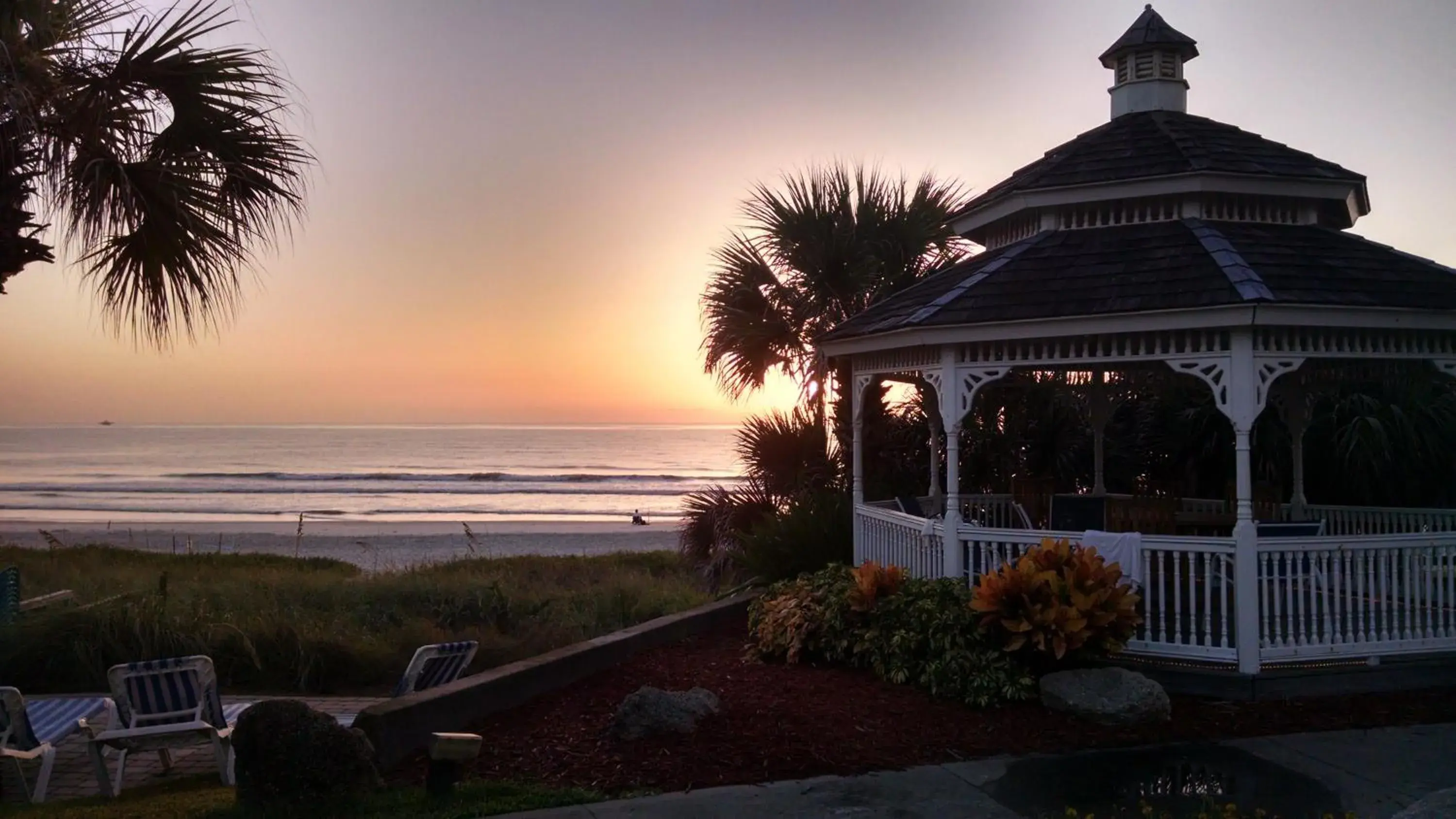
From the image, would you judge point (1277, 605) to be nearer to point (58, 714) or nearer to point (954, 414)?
point (954, 414)

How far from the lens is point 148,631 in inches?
398

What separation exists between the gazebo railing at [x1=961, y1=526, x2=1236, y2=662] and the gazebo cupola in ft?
17.7

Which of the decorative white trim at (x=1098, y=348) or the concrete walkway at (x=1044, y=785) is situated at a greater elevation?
the decorative white trim at (x=1098, y=348)

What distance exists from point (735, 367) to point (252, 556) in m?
12.3

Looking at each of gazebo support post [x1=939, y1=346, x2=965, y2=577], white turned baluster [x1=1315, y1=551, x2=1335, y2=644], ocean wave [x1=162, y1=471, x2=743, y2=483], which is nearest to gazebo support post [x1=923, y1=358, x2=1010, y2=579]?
gazebo support post [x1=939, y1=346, x2=965, y2=577]

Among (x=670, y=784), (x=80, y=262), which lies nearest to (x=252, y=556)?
(x=80, y=262)

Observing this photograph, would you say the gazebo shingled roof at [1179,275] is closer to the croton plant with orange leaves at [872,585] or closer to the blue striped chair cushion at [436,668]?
the croton plant with orange leaves at [872,585]

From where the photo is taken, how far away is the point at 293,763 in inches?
216

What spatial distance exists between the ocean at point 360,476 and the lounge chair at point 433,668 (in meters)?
33.9

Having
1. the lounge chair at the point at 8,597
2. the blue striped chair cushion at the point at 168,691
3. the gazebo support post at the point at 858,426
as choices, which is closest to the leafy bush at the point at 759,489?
the gazebo support post at the point at 858,426

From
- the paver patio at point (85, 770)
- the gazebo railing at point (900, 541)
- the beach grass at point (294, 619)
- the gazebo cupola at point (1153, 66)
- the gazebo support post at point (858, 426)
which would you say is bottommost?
the paver patio at point (85, 770)

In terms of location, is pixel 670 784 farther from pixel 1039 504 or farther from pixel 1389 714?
pixel 1039 504

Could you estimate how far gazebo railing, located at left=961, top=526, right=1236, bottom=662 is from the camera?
8.28 m

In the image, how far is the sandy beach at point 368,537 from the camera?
28438mm
